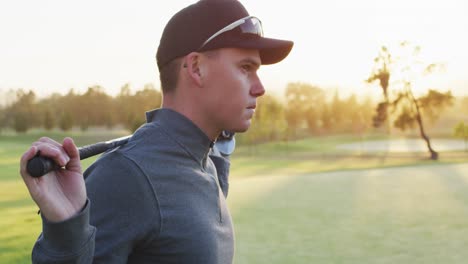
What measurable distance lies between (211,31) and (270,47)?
255 mm

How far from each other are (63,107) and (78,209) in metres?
87.7

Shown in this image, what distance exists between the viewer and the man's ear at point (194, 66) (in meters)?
2.49

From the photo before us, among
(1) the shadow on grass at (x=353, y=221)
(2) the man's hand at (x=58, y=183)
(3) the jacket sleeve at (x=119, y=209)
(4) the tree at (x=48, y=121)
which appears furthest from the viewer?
(4) the tree at (x=48, y=121)

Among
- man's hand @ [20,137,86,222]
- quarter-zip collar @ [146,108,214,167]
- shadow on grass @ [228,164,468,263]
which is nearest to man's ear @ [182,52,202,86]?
quarter-zip collar @ [146,108,214,167]

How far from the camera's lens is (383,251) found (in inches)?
350

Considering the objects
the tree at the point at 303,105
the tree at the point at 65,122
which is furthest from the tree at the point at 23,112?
the tree at the point at 303,105

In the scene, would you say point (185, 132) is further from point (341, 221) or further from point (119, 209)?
point (341, 221)

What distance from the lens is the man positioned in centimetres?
220

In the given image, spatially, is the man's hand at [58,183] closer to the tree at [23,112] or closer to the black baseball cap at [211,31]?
the black baseball cap at [211,31]

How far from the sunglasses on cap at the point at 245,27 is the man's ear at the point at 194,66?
0.05 meters

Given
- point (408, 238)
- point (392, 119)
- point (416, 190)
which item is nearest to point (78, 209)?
point (408, 238)

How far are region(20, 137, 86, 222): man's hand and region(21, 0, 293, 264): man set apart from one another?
32 centimetres

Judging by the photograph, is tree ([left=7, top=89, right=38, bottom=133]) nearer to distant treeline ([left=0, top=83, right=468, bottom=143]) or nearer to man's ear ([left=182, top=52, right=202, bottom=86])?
distant treeline ([left=0, top=83, right=468, bottom=143])

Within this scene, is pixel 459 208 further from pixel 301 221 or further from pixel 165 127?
pixel 165 127
